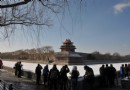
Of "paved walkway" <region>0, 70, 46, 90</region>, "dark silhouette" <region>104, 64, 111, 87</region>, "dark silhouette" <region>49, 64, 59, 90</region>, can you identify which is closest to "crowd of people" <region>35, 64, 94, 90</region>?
"dark silhouette" <region>49, 64, 59, 90</region>

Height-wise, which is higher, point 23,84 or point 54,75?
point 54,75

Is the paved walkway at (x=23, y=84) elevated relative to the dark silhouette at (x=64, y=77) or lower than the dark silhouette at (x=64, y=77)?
lower

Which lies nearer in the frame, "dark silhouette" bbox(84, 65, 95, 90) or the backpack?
"dark silhouette" bbox(84, 65, 95, 90)

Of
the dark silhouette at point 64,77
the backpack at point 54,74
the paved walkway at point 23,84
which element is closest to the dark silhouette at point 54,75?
the backpack at point 54,74

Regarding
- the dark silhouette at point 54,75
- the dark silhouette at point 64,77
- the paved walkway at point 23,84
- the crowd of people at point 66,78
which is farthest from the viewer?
the paved walkway at point 23,84

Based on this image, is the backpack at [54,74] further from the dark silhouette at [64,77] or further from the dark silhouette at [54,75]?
the dark silhouette at [64,77]

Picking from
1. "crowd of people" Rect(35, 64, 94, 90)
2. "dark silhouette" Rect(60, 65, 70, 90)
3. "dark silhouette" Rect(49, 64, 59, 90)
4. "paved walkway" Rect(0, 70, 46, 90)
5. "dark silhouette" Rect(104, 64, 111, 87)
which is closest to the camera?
"crowd of people" Rect(35, 64, 94, 90)

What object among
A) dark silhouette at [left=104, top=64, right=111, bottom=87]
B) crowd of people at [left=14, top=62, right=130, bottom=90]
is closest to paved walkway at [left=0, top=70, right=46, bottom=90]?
crowd of people at [left=14, top=62, right=130, bottom=90]

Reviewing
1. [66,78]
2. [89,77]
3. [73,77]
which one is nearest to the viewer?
[73,77]

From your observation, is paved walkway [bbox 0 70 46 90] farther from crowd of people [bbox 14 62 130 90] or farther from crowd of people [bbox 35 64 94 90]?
crowd of people [bbox 35 64 94 90]

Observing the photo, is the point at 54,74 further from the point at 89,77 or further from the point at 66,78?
the point at 89,77

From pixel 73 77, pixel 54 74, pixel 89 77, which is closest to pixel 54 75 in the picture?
pixel 54 74

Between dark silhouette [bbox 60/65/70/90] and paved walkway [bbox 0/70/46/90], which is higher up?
dark silhouette [bbox 60/65/70/90]

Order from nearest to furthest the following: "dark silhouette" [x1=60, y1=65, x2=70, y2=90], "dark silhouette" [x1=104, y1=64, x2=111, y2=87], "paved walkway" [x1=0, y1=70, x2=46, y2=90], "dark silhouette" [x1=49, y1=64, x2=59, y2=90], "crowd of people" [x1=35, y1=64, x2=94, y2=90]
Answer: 1. "crowd of people" [x1=35, y1=64, x2=94, y2=90]
2. "dark silhouette" [x1=60, y1=65, x2=70, y2=90]
3. "dark silhouette" [x1=49, y1=64, x2=59, y2=90]
4. "paved walkway" [x1=0, y1=70, x2=46, y2=90]
5. "dark silhouette" [x1=104, y1=64, x2=111, y2=87]
